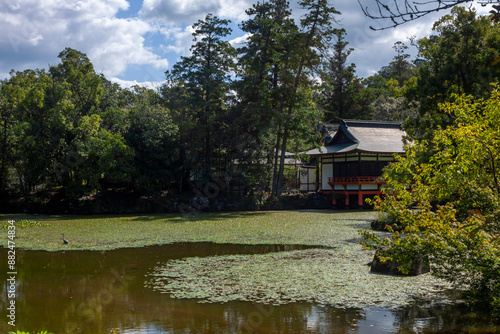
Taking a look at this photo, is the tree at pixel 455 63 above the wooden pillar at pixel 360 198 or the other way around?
above

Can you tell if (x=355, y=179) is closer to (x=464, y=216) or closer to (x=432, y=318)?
(x=464, y=216)

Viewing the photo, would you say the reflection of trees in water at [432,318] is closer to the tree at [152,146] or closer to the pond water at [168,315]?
the pond water at [168,315]

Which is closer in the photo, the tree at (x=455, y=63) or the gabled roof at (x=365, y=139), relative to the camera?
the tree at (x=455, y=63)

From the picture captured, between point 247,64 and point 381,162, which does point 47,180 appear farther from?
point 381,162

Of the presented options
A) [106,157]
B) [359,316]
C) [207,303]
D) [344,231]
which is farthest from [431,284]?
[106,157]

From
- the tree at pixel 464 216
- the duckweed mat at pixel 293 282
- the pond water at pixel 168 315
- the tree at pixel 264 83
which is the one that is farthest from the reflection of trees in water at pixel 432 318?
the tree at pixel 264 83

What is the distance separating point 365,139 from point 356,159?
5.16ft

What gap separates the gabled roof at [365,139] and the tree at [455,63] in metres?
9.28

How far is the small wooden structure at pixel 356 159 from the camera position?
26.7 meters

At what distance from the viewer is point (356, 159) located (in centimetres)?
2756

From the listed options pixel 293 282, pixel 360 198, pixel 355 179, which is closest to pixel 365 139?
pixel 355 179

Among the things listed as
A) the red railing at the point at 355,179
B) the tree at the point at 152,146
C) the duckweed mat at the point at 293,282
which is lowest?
the duckweed mat at the point at 293,282

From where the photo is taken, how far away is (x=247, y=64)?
2730 cm

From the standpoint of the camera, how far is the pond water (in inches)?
223
